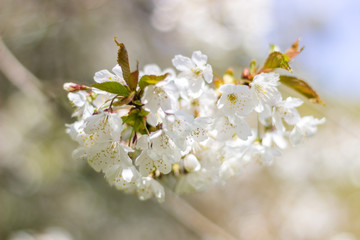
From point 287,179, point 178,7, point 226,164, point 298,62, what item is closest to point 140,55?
point 178,7

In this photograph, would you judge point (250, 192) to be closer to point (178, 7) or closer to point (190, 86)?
point (178, 7)

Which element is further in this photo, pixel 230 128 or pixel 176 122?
pixel 230 128

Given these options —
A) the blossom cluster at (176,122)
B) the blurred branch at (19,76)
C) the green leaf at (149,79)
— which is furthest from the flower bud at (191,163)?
the blurred branch at (19,76)

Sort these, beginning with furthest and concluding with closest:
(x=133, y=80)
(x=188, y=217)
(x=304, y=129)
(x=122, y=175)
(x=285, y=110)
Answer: (x=188, y=217), (x=304, y=129), (x=285, y=110), (x=122, y=175), (x=133, y=80)

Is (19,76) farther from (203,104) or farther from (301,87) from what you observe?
(301,87)

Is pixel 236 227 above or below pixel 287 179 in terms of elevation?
below

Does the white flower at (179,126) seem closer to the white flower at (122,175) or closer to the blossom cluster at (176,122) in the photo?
the blossom cluster at (176,122)

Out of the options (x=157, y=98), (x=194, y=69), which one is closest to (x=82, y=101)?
(x=157, y=98)
